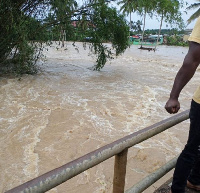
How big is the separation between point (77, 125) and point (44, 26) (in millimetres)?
5624

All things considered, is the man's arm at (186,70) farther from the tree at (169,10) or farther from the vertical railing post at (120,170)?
the tree at (169,10)

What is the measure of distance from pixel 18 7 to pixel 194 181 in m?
9.22

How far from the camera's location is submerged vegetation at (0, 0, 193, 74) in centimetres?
873

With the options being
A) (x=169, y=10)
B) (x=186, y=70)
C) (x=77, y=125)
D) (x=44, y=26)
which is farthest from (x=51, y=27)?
(x=169, y=10)

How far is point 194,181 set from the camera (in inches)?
79.2

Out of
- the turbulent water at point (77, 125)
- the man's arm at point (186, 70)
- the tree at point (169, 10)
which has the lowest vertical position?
the turbulent water at point (77, 125)

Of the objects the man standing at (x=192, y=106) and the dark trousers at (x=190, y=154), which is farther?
the dark trousers at (x=190, y=154)

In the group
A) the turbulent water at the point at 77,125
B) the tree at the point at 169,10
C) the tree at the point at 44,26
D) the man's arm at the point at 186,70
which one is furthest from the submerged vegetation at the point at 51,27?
the tree at the point at 169,10

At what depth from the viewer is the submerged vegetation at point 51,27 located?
8734 mm

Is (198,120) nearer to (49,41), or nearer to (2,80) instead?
A: (49,41)

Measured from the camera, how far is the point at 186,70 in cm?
156

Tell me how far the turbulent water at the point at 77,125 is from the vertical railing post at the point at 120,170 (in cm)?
254

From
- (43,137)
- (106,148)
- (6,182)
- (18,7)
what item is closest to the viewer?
(106,148)

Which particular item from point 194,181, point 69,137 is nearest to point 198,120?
point 194,181
